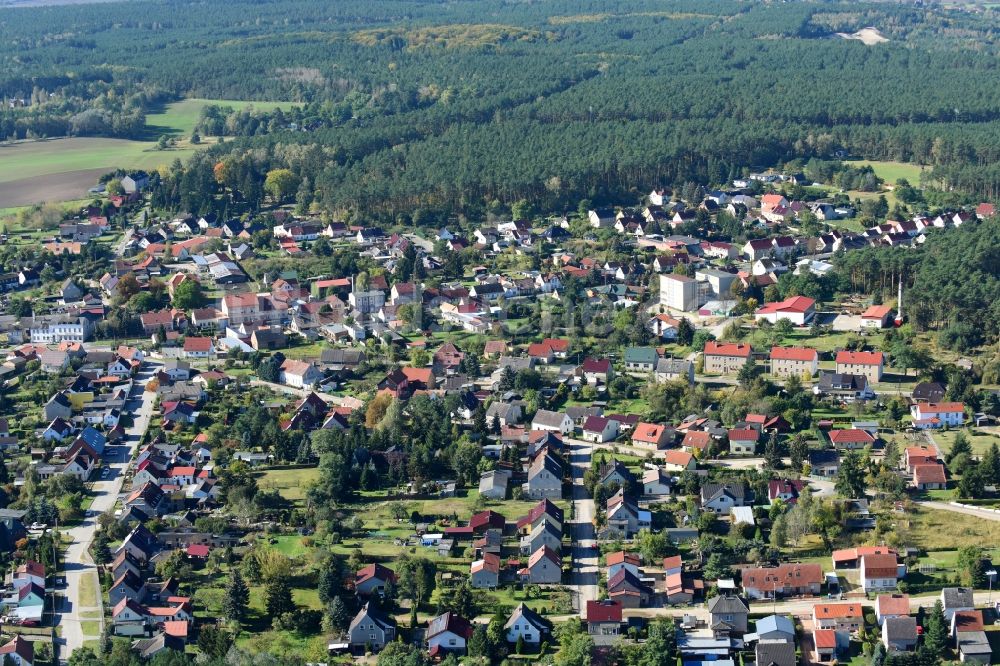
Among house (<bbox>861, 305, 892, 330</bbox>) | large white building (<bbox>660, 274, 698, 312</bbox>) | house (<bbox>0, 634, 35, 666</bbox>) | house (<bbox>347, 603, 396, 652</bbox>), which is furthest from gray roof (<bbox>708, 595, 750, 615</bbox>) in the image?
large white building (<bbox>660, 274, 698, 312</bbox>)

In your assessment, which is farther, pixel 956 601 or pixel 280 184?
pixel 280 184

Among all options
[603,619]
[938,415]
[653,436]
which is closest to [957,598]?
[603,619]

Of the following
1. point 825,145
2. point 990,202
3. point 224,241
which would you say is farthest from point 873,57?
point 224,241

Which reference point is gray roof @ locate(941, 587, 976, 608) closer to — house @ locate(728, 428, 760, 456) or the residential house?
the residential house

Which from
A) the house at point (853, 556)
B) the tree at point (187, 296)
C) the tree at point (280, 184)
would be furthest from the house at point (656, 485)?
the tree at point (280, 184)

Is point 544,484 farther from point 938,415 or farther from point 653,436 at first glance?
point 938,415

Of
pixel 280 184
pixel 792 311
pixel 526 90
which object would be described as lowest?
pixel 792 311
